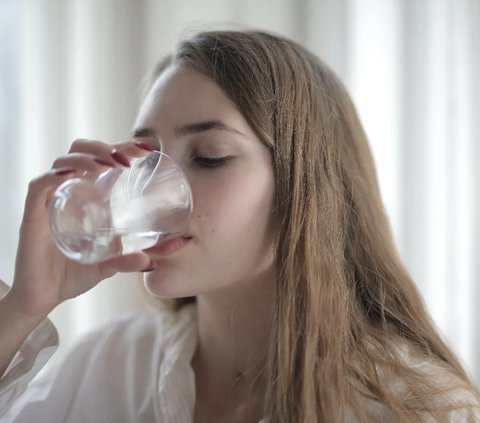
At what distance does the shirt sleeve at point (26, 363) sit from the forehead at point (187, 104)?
14.7 inches

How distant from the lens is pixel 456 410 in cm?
86

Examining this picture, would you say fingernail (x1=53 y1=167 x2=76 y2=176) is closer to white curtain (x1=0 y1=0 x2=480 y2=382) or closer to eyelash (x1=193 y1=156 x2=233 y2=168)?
eyelash (x1=193 y1=156 x2=233 y2=168)

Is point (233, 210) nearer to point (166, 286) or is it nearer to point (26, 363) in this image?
point (166, 286)

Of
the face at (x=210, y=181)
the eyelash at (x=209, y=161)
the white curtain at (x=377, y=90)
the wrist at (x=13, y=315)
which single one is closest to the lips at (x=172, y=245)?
the face at (x=210, y=181)

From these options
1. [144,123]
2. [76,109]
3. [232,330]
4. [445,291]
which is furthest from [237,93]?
[445,291]

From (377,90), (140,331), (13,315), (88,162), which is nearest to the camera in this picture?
(88,162)

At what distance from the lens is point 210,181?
84cm

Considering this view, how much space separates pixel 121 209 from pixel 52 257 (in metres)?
0.18

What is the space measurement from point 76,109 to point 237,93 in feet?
1.72

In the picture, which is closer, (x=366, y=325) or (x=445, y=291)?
(x=366, y=325)

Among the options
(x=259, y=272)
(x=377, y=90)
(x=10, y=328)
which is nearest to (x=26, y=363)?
(x=10, y=328)

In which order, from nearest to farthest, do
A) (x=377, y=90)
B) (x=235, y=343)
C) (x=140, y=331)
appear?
(x=235, y=343) < (x=140, y=331) < (x=377, y=90)

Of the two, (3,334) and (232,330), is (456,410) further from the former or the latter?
(3,334)

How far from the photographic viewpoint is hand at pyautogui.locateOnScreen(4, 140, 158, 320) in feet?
2.60
